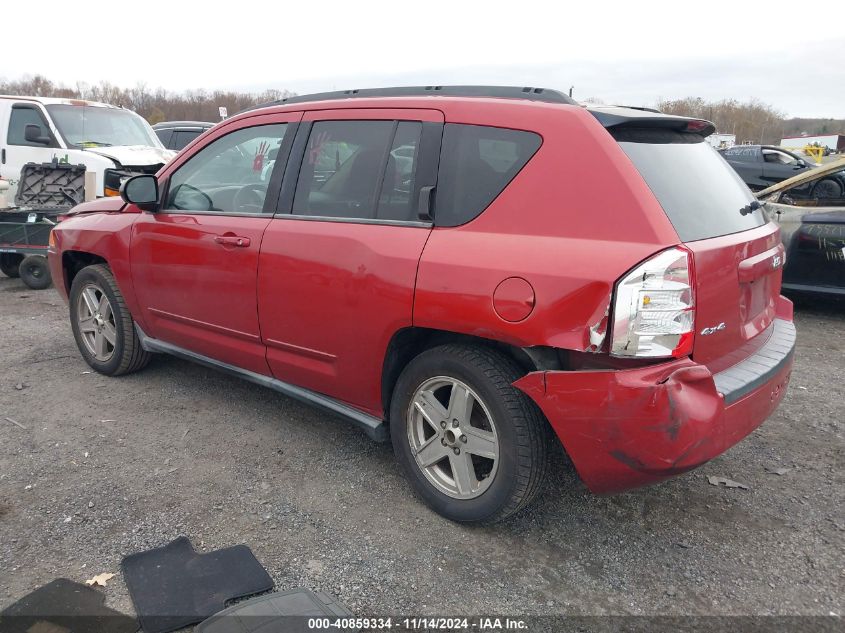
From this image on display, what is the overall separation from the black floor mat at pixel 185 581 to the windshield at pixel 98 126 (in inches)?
336

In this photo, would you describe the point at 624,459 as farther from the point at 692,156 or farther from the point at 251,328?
the point at 251,328

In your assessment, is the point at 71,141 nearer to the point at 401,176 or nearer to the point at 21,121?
the point at 21,121

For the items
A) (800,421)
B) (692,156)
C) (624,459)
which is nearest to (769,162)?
(800,421)

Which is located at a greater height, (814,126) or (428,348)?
(814,126)

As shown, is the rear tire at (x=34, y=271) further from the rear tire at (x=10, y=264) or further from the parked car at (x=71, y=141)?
the parked car at (x=71, y=141)

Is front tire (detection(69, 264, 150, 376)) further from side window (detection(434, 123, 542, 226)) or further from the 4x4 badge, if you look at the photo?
the 4x4 badge

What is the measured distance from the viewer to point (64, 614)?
8.11ft

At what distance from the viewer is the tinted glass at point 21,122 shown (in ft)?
32.1

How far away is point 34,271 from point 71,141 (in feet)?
8.87

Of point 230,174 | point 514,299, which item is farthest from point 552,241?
point 230,174

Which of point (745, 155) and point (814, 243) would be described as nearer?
point (814, 243)

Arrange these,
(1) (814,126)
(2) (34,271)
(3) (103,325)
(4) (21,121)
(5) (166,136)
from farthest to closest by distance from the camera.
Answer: (1) (814,126), (5) (166,136), (4) (21,121), (2) (34,271), (3) (103,325)

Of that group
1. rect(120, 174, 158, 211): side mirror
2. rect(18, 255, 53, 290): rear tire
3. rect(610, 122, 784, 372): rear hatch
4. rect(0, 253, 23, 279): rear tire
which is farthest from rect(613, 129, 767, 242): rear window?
rect(0, 253, 23, 279): rear tire

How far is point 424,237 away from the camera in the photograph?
117 inches
